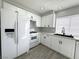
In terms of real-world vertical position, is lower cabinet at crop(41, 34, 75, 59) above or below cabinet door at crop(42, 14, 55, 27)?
below

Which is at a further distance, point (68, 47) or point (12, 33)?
point (68, 47)

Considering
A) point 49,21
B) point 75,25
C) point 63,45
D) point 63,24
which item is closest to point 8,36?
point 63,45

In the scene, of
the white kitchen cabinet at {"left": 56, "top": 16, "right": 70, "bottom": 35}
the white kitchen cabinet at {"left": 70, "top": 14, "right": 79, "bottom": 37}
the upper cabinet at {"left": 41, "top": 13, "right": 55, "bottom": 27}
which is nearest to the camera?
the white kitchen cabinet at {"left": 70, "top": 14, "right": 79, "bottom": 37}

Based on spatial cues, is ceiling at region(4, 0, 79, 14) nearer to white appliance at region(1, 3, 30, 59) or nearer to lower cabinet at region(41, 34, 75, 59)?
white appliance at region(1, 3, 30, 59)

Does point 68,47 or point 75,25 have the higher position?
point 75,25

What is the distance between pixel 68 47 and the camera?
7.95 feet

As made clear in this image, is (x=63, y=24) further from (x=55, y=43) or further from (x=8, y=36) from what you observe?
(x=8, y=36)

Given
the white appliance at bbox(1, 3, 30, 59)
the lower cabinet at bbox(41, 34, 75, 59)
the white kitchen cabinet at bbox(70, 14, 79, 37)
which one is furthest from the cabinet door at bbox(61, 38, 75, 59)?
the white appliance at bbox(1, 3, 30, 59)

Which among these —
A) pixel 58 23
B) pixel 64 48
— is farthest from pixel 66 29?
pixel 64 48

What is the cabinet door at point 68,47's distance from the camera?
227 cm

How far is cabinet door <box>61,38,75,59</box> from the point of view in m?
2.27

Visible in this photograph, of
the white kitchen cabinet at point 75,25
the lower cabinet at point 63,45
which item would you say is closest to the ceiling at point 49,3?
the white kitchen cabinet at point 75,25

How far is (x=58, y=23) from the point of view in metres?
3.87

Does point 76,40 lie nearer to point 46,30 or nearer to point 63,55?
point 63,55
